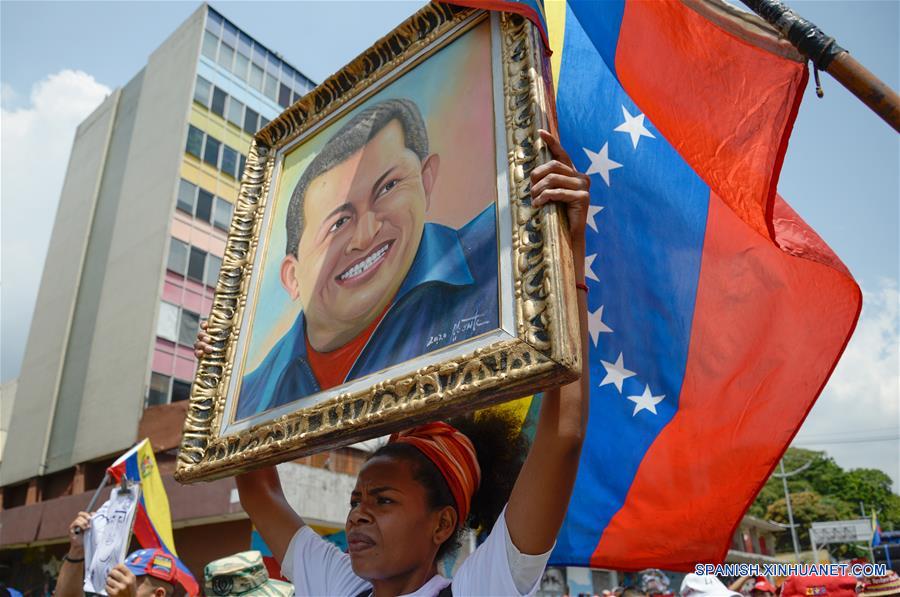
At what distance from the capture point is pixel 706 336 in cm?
292

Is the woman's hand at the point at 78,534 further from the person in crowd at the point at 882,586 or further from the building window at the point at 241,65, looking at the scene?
the building window at the point at 241,65

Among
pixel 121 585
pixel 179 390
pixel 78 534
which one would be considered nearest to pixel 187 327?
pixel 179 390

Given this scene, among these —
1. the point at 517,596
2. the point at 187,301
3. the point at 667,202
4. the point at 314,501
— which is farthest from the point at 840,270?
the point at 187,301

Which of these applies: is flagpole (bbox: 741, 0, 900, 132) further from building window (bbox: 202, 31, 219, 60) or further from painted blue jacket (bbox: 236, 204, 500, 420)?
building window (bbox: 202, 31, 219, 60)

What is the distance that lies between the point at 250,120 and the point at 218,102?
4.40 feet

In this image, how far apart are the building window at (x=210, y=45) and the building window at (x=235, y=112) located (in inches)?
63.2

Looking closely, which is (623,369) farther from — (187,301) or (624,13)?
(187,301)

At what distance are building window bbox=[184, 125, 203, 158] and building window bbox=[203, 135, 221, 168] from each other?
23 cm

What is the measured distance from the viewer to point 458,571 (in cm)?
204

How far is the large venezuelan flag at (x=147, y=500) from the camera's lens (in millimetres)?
5980

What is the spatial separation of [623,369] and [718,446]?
469 millimetres

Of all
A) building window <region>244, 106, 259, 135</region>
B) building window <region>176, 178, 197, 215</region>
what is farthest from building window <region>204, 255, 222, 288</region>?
building window <region>244, 106, 259, 135</region>

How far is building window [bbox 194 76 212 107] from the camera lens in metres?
23.9

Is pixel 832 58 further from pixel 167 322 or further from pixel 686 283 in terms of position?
pixel 167 322
